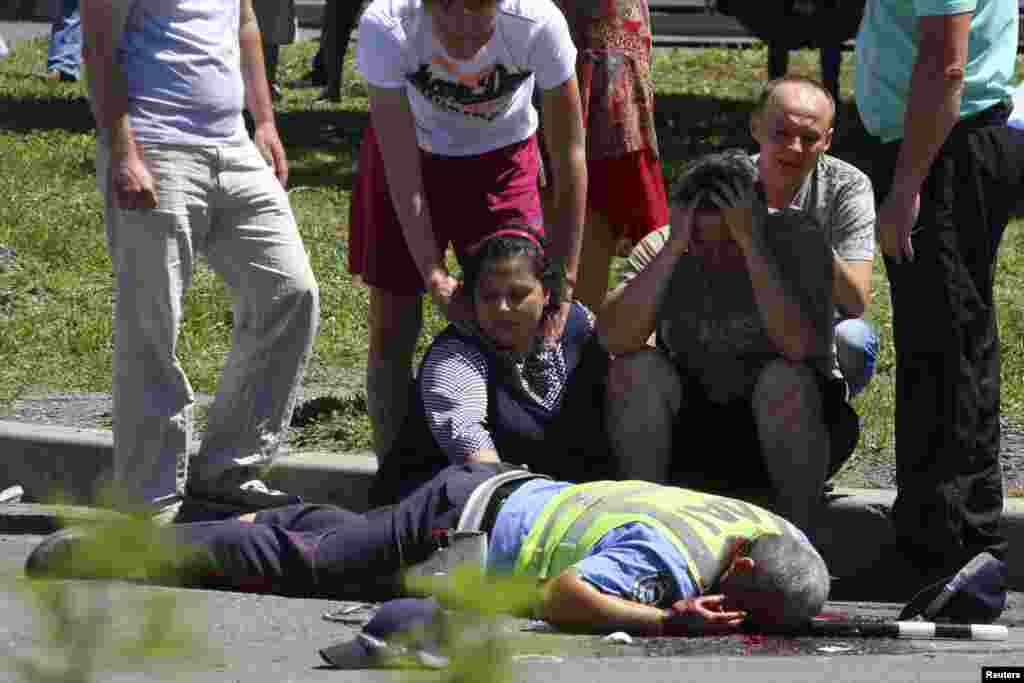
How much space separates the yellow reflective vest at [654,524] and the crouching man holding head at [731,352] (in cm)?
42

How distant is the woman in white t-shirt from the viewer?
192 inches

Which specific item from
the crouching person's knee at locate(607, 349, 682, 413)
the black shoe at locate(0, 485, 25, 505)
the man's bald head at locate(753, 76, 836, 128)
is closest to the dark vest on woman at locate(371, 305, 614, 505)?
the crouching person's knee at locate(607, 349, 682, 413)

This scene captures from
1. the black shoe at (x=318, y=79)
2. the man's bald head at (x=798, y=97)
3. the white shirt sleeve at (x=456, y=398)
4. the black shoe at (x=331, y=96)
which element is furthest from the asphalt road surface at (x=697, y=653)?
the black shoe at (x=318, y=79)

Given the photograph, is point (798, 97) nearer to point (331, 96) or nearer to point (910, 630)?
point (910, 630)

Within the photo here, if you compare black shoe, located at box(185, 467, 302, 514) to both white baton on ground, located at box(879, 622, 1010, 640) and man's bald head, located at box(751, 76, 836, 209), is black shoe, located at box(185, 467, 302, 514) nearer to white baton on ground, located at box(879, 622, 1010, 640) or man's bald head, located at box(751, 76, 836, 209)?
man's bald head, located at box(751, 76, 836, 209)

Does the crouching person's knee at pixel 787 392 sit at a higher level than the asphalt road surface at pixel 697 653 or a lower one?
higher

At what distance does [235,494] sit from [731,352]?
1320 millimetres

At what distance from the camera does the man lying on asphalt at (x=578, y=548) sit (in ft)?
13.2

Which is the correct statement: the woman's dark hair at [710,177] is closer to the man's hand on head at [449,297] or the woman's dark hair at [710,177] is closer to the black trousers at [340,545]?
the man's hand on head at [449,297]

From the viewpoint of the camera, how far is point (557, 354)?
491 centimetres

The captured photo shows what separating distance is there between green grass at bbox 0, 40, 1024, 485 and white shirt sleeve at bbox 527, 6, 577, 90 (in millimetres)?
767

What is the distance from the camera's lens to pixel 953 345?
4.35 metres

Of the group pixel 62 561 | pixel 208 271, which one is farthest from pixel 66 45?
pixel 62 561

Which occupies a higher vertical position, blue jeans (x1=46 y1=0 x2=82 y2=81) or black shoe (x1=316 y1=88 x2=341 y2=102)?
blue jeans (x1=46 y1=0 x2=82 y2=81)
